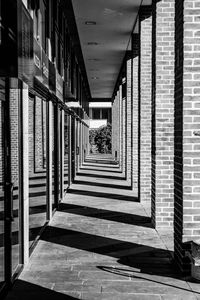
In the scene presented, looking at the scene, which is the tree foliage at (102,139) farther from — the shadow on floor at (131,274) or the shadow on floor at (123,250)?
the shadow on floor at (131,274)

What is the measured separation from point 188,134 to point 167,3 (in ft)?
11.5

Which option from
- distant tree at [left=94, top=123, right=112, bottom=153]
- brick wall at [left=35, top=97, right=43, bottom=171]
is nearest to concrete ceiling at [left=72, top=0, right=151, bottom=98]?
brick wall at [left=35, top=97, right=43, bottom=171]

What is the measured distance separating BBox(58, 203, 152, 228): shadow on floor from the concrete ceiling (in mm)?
4630

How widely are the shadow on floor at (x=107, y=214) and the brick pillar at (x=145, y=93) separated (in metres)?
1.45

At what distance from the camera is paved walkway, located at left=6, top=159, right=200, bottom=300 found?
5.43 metres

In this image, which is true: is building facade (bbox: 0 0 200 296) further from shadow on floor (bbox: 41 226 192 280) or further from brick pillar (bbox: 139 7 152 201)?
shadow on floor (bbox: 41 226 192 280)

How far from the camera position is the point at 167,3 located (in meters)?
8.80

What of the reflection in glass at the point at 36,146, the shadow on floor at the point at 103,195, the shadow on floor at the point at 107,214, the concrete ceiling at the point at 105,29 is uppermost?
the concrete ceiling at the point at 105,29

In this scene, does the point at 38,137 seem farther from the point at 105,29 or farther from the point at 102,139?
the point at 102,139

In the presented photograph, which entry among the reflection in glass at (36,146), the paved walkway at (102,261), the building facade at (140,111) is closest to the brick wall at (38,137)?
the reflection in glass at (36,146)

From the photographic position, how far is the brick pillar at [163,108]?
8.81 m

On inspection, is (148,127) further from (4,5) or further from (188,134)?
(4,5)

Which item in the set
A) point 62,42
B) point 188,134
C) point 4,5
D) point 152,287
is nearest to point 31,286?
point 152,287

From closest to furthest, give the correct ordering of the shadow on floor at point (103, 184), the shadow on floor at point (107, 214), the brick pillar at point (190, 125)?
the brick pillar at point (190, 125), the shadow on floor at point (107, 214), the shadow on floor at point (103, 184)
